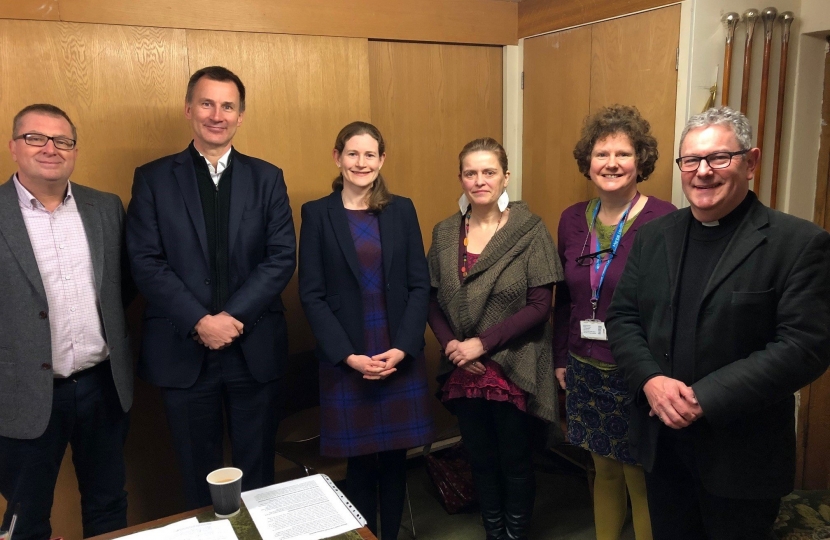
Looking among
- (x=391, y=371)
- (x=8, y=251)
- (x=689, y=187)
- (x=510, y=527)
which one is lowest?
(x=510, y=527)

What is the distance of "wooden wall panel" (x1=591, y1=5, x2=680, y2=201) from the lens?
2.44m

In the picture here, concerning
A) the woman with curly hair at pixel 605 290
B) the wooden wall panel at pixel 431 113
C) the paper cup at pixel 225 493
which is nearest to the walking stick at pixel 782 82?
the woman with curly hair at pixel 605 290

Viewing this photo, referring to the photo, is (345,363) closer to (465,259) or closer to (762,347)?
(465,259)

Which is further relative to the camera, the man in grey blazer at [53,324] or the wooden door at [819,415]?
the wooden door at [819,415]

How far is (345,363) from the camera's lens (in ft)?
6.91

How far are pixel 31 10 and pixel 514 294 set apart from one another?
6.44 feet

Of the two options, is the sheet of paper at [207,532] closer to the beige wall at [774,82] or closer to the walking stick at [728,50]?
the beige wall at [774,82]

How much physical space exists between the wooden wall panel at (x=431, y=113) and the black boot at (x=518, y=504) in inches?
38.6

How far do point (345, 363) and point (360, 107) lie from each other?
4.20ft

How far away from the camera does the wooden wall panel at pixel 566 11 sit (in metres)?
2.58

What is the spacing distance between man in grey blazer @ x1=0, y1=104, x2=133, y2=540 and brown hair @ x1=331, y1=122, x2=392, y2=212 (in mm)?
777

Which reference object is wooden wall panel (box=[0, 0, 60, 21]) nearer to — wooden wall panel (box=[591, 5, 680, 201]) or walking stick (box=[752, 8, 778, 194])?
wooden wall panel (box=[591, 5, 680, 201])

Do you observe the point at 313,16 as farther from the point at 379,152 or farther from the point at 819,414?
the point at 819,414

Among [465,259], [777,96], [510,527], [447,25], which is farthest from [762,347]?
[447,25]
